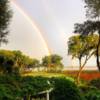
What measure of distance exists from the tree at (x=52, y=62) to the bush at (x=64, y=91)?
11770 centimetres

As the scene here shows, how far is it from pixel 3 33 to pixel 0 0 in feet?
12.4

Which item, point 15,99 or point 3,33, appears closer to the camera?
point 15,99

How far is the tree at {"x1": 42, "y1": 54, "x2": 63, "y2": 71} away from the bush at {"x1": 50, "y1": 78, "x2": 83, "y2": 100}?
117702 millimetres

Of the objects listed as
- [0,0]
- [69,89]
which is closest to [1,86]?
[69,89]

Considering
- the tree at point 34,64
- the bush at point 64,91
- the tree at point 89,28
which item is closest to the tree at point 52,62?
the tree at point 34,64

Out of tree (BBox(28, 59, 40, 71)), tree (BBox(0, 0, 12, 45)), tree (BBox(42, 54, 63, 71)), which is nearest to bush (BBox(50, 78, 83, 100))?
tree (BBox(0, 0, 12, 45))

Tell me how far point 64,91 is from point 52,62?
124 m

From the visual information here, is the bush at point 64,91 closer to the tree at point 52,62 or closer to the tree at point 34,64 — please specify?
the tree at point 34,64

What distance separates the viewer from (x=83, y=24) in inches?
1892

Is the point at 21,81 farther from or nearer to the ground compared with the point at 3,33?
nearer to the ground

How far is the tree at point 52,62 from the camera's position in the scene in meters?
142

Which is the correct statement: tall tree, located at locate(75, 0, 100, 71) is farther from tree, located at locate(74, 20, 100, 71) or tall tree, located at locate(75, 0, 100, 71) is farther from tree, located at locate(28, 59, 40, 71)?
tree, located at locate(28, 59, 40, 71)

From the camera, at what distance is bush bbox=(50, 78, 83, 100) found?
21.6 m

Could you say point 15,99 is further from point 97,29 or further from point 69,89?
point 97,29
